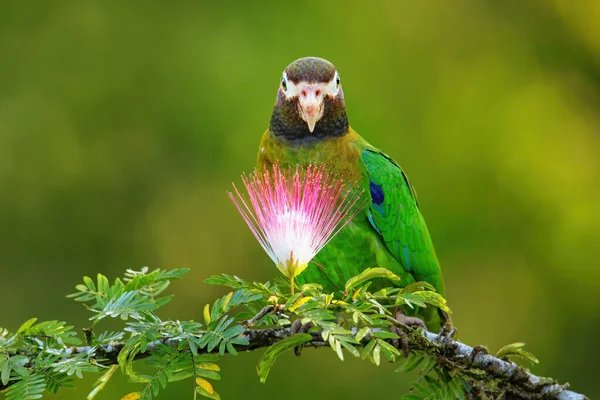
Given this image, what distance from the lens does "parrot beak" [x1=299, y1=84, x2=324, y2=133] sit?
3.36 metres

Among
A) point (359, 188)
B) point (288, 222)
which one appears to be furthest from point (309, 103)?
point (288, 222)

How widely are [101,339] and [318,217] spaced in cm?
66

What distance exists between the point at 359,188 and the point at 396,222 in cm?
23

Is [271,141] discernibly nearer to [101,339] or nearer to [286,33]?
[101,339]

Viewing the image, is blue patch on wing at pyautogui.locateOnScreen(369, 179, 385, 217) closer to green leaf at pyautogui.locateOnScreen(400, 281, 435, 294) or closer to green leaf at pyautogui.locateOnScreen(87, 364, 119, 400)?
green leaf at pyautogui.locateOnScreen(400, 281, 435, 294)

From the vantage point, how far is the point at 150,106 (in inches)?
271

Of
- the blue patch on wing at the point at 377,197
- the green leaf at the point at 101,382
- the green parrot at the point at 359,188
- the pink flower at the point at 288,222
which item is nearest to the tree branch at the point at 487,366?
the pink flower at the point at 288,222

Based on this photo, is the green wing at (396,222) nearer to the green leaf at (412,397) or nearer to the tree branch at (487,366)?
the tree branch at (487,366)

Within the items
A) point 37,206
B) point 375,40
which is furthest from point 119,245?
point 375,40

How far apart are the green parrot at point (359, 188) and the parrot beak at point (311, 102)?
23mm

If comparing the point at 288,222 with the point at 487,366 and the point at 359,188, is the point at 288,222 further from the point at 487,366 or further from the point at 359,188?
the point at 359,188

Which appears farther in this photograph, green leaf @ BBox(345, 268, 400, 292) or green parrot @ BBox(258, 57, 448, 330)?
green parrot @ BBox(258, 57, 448, 330)

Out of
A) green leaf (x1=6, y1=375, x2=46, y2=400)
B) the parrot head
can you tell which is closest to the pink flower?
green leaf (x1=6, y1=375, x2=46, y2=400)

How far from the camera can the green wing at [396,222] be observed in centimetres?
361
